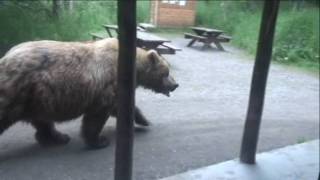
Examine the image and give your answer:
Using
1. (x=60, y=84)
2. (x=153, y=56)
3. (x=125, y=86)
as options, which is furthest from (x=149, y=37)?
(x=125, y=86)

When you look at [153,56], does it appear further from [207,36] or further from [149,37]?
[207,36]

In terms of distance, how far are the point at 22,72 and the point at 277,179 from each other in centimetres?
182

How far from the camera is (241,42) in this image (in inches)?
168

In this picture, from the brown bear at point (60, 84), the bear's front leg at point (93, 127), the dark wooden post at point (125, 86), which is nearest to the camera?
the dark wooden post at point (125, 86)

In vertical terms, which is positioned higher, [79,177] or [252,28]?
[252,28]

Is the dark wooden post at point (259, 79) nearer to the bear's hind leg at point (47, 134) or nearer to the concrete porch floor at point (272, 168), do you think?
the concrete porch floor at point (272, 168)

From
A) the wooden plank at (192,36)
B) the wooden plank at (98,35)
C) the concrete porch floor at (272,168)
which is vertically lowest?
the concrete porch floor at (272,168)

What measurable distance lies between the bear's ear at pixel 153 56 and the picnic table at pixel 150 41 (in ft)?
0.10

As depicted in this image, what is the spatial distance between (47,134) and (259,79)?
1.45 meters

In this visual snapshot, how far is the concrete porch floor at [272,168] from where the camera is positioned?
3723mm

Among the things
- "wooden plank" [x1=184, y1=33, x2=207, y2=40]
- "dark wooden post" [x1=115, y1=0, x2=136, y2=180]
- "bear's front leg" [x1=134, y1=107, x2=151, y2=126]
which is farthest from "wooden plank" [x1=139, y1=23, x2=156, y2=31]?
"bear's front leg" [x1=134, y1=107, x2=151, y2=126]

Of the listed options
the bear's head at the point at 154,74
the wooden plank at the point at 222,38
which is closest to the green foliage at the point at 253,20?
the wooden plank at the point at 222,38

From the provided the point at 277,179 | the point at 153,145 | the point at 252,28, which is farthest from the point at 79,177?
the point at 252,28

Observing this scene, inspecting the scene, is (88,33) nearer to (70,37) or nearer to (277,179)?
(70,37)
